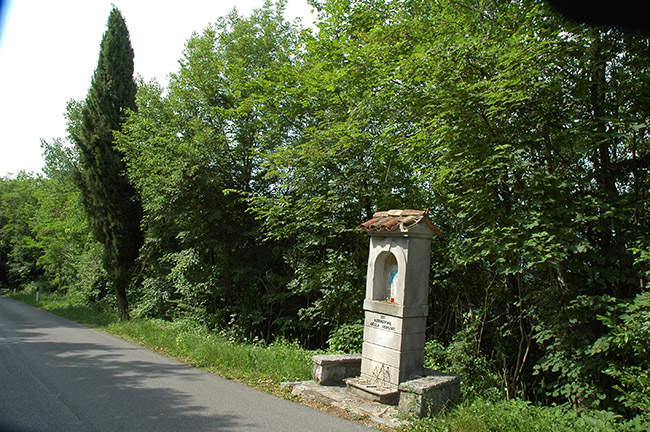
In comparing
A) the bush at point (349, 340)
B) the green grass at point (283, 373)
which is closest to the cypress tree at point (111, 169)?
the green grass at point (283, 373)

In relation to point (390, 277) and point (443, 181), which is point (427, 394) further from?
point (443, 181)

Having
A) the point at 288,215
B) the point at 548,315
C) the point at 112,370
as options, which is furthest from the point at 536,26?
the point at 112,370

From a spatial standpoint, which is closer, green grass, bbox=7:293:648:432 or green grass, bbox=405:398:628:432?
green grass, bbox=405:398:628:432

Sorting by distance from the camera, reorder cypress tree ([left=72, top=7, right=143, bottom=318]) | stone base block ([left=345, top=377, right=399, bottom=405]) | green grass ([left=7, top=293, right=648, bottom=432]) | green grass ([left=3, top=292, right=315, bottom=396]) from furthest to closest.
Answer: cypress tree ([left=72, top=7, right=143, bottom=318]), green grass ([left=3, top=292, right=315, bottom=396]), stone base block ([left=345, top=377, right=399, bottom=405]), green grass ([left=7, top=293, right=648, bottom=432])

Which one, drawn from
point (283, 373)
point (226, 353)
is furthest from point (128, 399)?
point (226, 353)

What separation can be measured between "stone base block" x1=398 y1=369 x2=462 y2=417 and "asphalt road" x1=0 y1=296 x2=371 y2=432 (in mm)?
670

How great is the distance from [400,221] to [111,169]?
14.4 metres

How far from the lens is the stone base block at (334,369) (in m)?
6.83

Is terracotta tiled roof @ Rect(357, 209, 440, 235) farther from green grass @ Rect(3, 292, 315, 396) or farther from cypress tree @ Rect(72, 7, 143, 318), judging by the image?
cypress tree @ Rect(72, 7, 143, 318)

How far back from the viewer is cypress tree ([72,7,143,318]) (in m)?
16.9

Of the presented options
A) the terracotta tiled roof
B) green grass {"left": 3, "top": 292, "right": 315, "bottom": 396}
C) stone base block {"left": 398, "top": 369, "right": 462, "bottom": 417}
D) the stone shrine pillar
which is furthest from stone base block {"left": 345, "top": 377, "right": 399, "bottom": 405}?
the terracotta tiled roof

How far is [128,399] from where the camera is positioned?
6320mm

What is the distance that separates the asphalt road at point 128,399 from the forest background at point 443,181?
325cm

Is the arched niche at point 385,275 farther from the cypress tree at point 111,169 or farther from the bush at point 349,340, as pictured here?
the cypress tree at point 111,169
